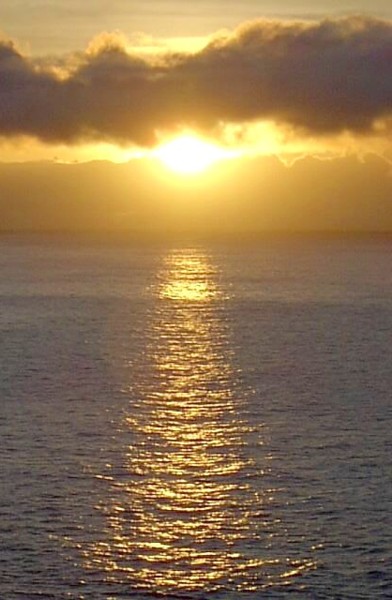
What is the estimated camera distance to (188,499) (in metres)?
36.2

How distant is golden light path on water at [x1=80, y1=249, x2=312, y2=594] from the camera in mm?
29922

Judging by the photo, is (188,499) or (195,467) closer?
(188,499)

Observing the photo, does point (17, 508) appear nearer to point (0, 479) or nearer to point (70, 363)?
point (0, 479)

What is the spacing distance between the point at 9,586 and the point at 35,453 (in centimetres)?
1247

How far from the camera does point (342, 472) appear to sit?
38781 mm

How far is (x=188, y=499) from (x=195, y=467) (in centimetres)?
409

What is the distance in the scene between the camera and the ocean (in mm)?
29766

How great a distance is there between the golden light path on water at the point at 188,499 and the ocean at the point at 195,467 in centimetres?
7

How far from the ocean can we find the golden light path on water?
7cm

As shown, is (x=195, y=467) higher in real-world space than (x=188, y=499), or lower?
higher

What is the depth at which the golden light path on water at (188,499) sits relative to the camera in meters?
29.9

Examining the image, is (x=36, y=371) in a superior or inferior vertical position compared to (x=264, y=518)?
superior

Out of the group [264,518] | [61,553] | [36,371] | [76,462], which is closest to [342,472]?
[264,518]

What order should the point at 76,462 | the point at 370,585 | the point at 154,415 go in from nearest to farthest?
the point at 370,585 < the point at 76,462 < the point at 154,415
